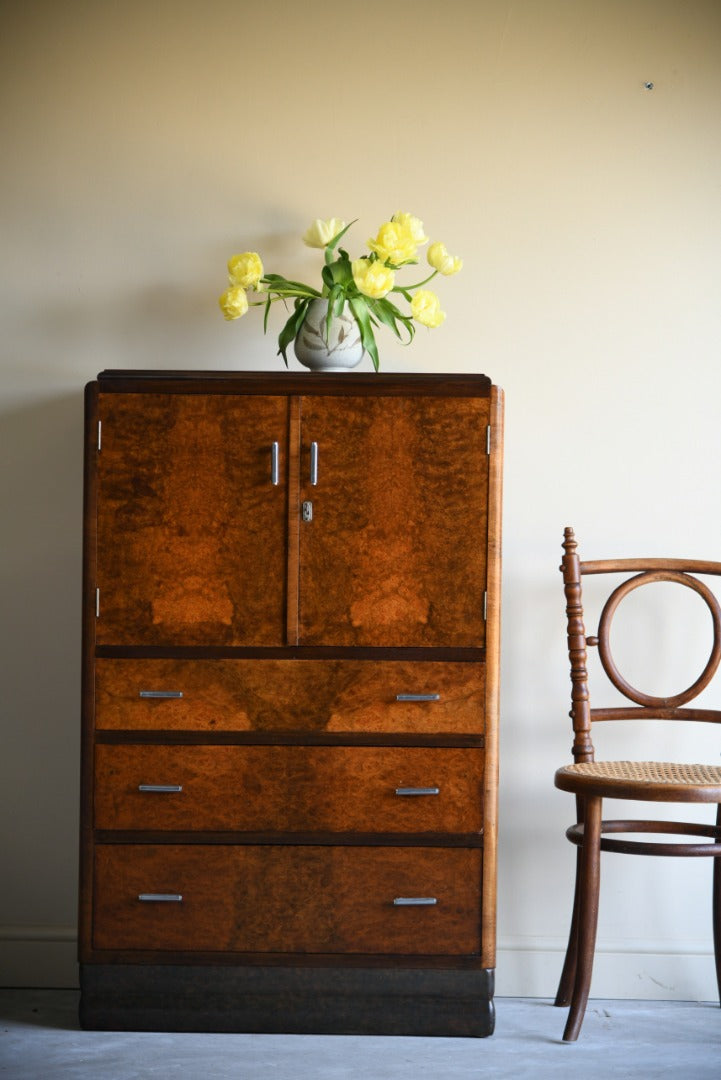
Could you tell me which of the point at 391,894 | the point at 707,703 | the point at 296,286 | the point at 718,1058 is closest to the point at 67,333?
the point at 296,286

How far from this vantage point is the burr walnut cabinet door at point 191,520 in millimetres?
2326

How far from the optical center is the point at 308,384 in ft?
7.66

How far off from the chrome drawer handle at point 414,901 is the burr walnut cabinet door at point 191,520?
60 cm

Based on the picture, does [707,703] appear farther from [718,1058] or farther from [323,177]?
[323,177]

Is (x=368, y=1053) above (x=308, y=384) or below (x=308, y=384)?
below

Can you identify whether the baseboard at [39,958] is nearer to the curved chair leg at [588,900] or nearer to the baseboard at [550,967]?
the baseboard at [550,967]

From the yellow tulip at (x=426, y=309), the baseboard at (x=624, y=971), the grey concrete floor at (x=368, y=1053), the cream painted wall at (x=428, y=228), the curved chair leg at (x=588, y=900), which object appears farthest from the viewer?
the cream painted wall at (x=428, y=228)

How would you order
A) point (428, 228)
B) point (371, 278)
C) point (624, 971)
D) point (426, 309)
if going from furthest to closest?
point (428, 228), point (624, 971), point (426, 309), point (371, 278)

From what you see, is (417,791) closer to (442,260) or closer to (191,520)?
(191,520)

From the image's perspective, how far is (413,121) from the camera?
111 inches

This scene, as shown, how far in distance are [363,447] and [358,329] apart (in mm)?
357

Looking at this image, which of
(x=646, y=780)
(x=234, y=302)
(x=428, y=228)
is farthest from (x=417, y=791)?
(x=428, y=228)

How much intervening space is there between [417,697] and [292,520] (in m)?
0.46

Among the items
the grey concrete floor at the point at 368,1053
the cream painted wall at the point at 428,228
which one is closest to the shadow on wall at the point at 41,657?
the cream painted wall at the point at 428,228
